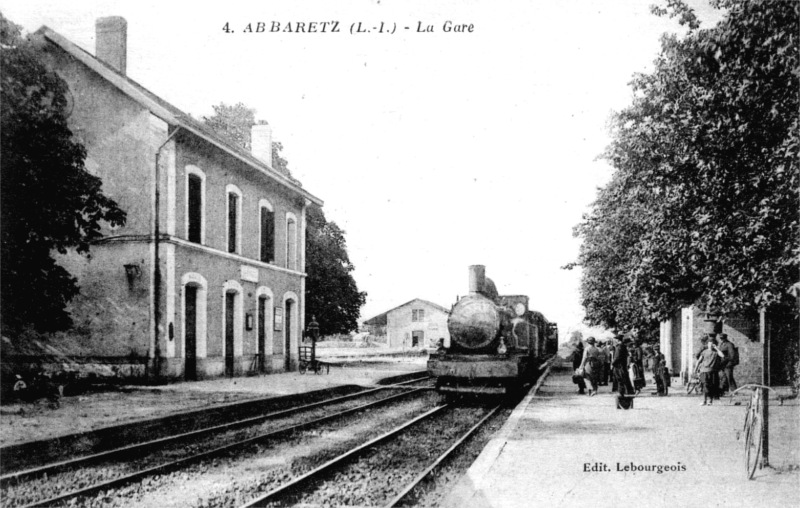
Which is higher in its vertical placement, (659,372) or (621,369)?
(621,369)

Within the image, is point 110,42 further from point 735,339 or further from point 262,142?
point 735,339

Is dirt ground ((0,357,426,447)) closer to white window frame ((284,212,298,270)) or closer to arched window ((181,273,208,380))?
arched window ((181,273,208,380))

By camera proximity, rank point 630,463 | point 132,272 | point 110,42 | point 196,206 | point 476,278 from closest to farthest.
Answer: point 630,463, point 476,278, point 132,272, point 110,42, point 196,206

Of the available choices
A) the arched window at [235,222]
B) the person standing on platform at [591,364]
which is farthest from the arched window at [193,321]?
the person standing on platform at [591,364]

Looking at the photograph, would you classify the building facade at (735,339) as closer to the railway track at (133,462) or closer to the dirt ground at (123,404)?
the dirt ground at (123,404)

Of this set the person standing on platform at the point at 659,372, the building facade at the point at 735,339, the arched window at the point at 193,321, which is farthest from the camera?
the arched window at the point at 193,321

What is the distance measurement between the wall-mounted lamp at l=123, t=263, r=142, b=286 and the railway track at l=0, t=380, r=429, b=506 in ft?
20.8

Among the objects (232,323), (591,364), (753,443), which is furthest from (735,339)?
(232,323)

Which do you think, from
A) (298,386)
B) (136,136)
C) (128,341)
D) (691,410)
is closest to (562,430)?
(691,410)

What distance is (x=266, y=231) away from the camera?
2116 centimetres

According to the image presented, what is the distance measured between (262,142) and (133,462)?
17.8 metres

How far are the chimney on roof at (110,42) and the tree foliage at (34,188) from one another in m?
5.24

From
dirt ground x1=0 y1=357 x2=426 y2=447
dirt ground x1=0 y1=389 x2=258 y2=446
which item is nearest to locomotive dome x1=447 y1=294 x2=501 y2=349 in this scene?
dirt ground x1=0 y1=357 x2=426 y2=447

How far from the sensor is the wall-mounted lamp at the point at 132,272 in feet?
50.7
